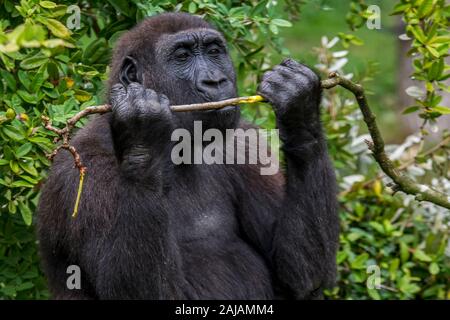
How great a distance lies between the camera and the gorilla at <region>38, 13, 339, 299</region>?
4668mm

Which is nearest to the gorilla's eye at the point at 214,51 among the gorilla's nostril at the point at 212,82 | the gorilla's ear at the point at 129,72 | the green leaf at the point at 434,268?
the gorilla's nostril at the point at 212,82

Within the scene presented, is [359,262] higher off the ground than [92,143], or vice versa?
[92,143]

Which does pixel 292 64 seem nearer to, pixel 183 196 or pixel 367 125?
pixel 367 125

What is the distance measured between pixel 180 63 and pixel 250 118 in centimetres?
114

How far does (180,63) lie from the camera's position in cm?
523

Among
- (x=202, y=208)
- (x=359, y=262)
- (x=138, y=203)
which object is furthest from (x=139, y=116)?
(x=359, y=262)

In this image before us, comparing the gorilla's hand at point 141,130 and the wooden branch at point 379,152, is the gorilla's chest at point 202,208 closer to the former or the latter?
the gorilla's hand at point 141,130

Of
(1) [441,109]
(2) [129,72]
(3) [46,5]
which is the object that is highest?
(3) [46,5]

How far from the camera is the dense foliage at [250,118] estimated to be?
5062 millimetres

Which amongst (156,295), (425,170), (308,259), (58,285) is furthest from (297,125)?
(425,170)

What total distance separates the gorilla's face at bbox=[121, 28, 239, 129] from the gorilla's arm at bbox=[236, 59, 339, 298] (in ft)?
1.02

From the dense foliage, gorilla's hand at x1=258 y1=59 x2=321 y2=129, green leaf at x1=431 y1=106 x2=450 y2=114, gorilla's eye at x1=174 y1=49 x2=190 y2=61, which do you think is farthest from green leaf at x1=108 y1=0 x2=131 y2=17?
green leaf at x1=431 y1=106 x2=450 y2=114

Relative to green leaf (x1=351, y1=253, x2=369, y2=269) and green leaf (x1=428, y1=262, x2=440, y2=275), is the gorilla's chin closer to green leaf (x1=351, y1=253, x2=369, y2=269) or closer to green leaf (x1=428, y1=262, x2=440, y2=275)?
green leaf (x1=351, y1=253, x2=369, y2=269)

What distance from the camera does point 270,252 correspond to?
220 inches
